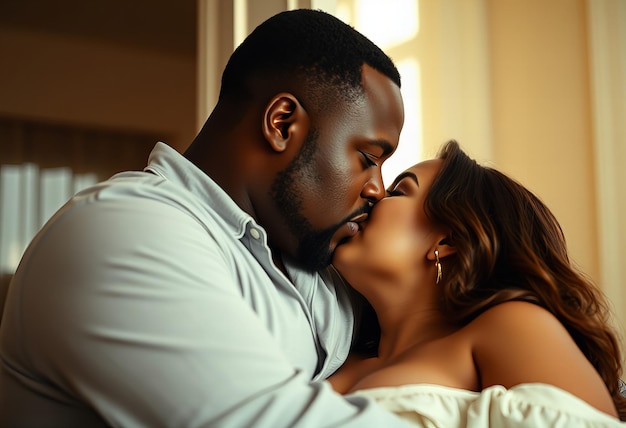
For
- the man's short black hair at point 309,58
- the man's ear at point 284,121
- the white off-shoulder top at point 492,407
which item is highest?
the man's short black hair at point 309,58

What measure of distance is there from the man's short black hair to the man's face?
0.04m

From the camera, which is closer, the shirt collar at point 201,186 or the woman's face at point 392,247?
the shirt collar at point 201,186

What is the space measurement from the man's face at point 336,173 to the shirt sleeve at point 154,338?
0.37m

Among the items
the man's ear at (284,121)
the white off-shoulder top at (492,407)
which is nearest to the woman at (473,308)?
the white off-shoulder top at (492,407)

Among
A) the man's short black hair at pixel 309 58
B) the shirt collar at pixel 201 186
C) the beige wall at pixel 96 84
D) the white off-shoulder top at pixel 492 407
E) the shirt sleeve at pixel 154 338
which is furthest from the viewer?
the beige wall at pixel 96 84

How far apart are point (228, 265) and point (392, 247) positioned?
1.25 ft

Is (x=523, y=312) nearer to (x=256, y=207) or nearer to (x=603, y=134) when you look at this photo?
(x=256, y=207)

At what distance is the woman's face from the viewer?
1373 millimetres

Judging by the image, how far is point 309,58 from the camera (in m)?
1.35

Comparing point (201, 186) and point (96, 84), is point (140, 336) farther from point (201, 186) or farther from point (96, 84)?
point (96, 84)

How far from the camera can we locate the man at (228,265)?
0.86 m

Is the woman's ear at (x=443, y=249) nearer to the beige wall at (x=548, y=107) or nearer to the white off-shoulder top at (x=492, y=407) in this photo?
the white off-shoulder top at (x=492, y=407)

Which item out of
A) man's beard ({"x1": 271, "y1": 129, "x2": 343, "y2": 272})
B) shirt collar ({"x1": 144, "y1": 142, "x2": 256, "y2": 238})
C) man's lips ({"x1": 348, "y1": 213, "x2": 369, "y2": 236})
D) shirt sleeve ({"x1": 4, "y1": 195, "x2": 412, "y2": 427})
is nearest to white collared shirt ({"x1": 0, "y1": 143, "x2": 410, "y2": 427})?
shirt sleeve ({"x1": 4, "y1": 195, "x2": 412, "y2": 427})

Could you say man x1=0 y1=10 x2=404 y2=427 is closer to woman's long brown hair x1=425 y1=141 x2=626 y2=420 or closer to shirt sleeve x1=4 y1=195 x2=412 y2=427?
shirt sleeve x1=4 y1=195 x2=412 y2=427
